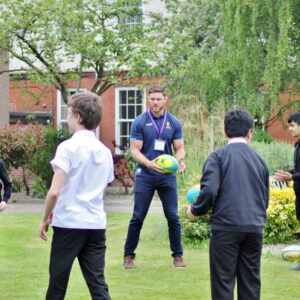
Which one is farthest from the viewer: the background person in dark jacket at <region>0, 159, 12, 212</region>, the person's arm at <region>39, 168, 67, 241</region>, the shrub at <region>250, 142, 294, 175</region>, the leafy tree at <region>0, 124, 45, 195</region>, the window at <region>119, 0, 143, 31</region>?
the leafy tree at <region>0, 124, 45, 195</region>

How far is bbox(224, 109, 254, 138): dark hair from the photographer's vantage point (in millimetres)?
6273

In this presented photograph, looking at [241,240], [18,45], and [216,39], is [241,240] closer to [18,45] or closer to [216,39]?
[18,45]

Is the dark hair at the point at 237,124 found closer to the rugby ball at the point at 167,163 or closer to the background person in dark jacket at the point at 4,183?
the background person in dark jacket at the point at 4,183

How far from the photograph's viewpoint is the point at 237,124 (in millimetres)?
6273

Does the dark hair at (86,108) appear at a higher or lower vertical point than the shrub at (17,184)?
higher

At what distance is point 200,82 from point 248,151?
52.7ft

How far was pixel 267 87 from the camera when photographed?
808 inches

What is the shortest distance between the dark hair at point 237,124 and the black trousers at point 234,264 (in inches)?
31.5

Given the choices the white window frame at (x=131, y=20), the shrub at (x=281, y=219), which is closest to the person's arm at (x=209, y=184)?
the shrub at (x=281, y=219)

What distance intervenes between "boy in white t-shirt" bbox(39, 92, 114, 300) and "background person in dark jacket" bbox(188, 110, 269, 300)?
833 mm

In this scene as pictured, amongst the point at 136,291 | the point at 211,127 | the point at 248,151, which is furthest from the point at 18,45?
the point at 248,151

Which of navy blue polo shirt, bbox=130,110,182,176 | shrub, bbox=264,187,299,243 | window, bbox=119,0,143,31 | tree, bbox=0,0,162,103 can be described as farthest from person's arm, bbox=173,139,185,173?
window, bbox=119,0,143,31

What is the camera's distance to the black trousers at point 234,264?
6.19 metres

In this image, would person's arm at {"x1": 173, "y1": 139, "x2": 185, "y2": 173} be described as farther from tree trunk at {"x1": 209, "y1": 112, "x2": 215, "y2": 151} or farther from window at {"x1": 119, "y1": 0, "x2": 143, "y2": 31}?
window at {"x1": 119, "y1": 0, "x2": 143, "y2": 31}
